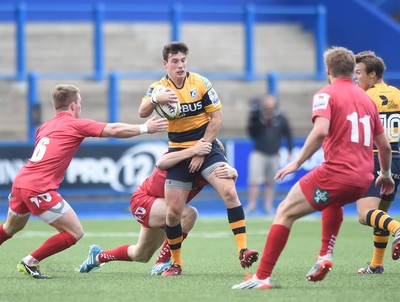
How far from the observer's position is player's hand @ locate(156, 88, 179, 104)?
9328 millimetres

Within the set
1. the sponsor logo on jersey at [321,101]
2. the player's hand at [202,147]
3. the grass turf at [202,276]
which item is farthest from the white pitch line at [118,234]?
the sponsor logo on jersey at [321,101]

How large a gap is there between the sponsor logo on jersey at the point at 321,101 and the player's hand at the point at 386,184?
49.2 inches

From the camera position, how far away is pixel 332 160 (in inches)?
317

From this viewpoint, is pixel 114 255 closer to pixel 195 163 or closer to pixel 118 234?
pixel 195 163

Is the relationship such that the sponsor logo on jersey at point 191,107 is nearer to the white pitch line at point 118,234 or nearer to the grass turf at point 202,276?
the grass turf at point 202,276

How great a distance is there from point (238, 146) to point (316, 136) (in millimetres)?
11954

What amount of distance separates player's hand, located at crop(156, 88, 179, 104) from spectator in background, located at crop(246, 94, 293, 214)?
31.2 feet

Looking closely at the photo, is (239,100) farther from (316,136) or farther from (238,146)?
(316,136)

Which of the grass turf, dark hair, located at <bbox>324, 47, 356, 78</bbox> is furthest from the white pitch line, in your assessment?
dark hair, located at <bbox>324, 47, 356, 78</bbox>

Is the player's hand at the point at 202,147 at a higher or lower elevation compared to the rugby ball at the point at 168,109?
lower

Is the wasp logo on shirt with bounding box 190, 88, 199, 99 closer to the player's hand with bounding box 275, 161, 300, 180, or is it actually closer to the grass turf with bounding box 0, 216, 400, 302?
the grass turf with bounding box 0, 216, 400, 302

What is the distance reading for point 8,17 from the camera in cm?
2486

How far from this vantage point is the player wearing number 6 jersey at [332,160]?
7965 millimetres

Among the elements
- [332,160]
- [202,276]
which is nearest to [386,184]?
[332,160]
